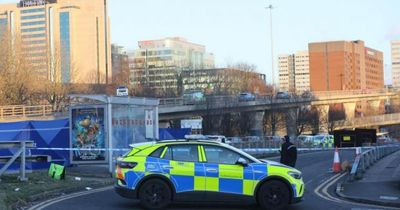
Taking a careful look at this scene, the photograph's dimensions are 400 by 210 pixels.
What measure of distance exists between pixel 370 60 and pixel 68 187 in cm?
18373

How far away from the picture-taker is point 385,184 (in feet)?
55.4

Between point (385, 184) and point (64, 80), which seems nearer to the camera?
point (385, 184)

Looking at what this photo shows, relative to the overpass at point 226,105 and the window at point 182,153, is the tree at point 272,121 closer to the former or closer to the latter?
the overpass at point 226,105

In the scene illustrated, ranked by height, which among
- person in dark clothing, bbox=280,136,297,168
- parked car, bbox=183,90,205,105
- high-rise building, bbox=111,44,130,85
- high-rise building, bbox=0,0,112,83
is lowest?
person in dark clothing, bbox=280,136,297,168

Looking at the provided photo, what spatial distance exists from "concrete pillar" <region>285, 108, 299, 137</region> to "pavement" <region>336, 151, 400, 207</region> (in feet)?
228

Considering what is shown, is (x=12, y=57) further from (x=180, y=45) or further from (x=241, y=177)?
(x=180, y=45)

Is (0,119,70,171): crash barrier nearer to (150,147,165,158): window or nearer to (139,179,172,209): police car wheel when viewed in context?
(150,147,165,158): window

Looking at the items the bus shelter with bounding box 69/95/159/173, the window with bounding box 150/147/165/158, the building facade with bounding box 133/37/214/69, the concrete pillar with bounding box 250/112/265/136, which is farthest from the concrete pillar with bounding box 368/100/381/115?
the window with bounding box 150/147/165/158

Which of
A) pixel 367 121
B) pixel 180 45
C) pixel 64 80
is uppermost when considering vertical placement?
pixel 180 45

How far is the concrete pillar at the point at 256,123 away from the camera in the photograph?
83.3 m

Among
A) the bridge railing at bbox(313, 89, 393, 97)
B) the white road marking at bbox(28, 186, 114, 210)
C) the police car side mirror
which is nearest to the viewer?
the police car side mirror

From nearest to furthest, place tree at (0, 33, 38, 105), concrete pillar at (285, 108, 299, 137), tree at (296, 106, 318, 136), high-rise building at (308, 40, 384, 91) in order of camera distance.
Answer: tree at (0, 33, 38, 105) → concrete pillar at (285, 108, 299, 137) → tree at (296, 106, 318, 136) → high-rise building at (308, 40, 384, 91)

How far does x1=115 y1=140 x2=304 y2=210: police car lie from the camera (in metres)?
12.0

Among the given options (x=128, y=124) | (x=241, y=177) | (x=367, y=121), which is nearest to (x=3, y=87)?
(x=128, y=124)
